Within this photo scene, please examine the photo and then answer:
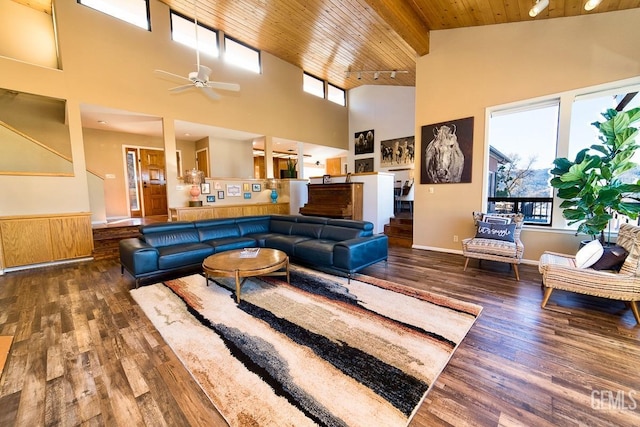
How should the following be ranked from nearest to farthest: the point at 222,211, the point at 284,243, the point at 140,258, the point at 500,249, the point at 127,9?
the point at 140,258, the point at 500,249, the point at 284,243, the point at 127,9, the point at 222,211

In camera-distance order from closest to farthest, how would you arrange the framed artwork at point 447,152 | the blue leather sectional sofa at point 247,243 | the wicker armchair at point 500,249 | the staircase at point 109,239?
1. the blue leather sectional sofa at point 247,243
2. the wicker armchair at point 500,249
3. the framed artwork at point 447,152
4. the staircase at point 109,239

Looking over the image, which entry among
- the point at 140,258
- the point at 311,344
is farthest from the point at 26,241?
the point at 311,344

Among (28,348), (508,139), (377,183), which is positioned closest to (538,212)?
(508,139)

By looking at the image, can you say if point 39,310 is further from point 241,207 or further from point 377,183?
point 377,183

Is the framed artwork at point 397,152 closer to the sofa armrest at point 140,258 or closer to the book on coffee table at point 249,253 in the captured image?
the book on coffee table at point 249,253

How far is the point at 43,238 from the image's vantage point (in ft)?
13.9

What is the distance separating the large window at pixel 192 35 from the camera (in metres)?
5.63

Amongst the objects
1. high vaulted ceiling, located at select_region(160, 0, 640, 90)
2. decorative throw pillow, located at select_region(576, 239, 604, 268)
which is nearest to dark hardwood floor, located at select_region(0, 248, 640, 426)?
decorative throw pillow, located at select_region(576, 239, 604, 268)

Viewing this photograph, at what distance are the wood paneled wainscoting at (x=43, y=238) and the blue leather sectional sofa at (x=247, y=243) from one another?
1726mm

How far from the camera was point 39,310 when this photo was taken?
264 centimetres

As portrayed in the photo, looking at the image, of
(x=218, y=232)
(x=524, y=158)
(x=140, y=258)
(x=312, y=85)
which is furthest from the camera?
(x=312, y=85)

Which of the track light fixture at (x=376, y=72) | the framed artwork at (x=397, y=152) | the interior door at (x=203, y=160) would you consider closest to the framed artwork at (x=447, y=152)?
the track light fixture at (x=376, y=72)

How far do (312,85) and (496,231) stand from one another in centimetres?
714

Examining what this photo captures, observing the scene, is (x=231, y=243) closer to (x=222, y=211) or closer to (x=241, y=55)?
(x=222, y=211)
